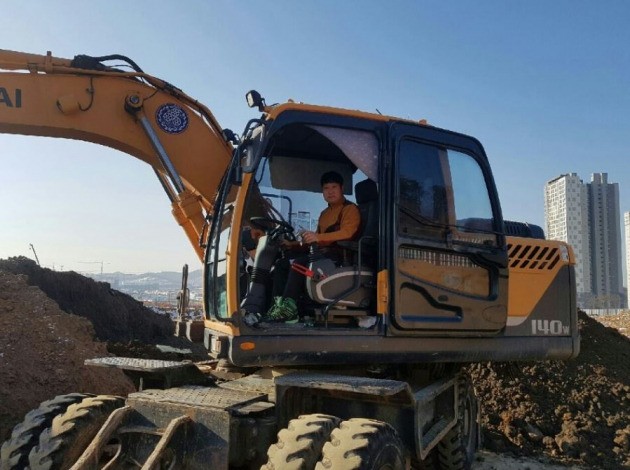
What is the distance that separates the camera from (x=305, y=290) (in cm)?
441

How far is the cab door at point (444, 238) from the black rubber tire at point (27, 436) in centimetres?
237

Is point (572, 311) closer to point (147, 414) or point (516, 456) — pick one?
point (516, 456)

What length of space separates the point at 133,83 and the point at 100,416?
2.86 meters

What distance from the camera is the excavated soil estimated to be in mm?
7184

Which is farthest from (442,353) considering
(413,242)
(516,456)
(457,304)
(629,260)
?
(629,260)

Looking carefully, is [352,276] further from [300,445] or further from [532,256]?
[532,256]

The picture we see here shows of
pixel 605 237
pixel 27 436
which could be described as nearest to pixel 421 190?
pixel 27 436

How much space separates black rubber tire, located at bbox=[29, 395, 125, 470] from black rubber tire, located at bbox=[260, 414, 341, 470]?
1383mm

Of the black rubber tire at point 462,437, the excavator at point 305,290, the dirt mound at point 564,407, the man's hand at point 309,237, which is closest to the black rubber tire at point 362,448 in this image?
the excavator at point 305,290

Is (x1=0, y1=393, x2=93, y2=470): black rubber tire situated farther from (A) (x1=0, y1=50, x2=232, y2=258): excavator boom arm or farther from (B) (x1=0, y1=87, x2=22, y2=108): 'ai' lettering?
(B) (x1=0, y1=87, x2=22, y2=108): 'ai' lettering

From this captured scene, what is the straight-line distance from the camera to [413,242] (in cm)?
444

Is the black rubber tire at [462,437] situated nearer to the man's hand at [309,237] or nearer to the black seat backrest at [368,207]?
the black seat backrest at [368,207]

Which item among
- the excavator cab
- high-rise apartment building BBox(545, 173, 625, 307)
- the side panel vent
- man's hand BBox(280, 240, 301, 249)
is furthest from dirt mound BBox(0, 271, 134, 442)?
high-rise apartment building BBox(545, 173, 625, 307)

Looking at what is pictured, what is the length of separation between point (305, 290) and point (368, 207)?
2.64ft
